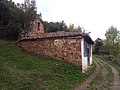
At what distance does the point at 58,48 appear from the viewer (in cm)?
2384

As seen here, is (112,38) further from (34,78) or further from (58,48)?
(34,78)

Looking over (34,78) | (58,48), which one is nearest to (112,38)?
(58,48)

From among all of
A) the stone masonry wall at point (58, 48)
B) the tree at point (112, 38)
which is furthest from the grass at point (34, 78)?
the tree at point (112, 38)

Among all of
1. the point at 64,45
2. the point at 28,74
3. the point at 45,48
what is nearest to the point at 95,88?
the point at 28,74

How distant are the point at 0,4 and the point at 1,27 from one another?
3376mm

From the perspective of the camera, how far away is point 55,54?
78.9 feet

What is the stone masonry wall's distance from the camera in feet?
73.8

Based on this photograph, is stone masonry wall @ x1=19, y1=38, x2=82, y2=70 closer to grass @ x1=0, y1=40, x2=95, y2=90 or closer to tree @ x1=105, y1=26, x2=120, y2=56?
grass @ x1=0, y1=40, x2=95, y2=90

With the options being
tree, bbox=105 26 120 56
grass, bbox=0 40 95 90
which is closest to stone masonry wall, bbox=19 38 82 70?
grass, bbox=0 40 95 90

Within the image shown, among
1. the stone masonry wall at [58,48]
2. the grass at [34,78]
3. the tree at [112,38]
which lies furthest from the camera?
the tree at [112,38]

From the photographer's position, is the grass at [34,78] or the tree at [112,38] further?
the tree at [112,38]

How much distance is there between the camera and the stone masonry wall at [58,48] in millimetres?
22500

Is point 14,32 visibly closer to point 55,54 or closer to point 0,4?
point 0,4

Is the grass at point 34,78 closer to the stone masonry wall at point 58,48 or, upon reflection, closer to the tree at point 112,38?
the stone masonry wall at point 58,48
